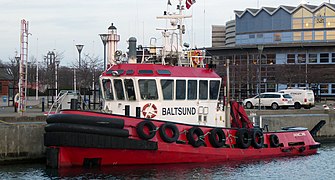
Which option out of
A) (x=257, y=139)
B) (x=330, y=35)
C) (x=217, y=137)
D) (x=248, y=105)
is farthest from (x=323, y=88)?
(x=217, y=137)

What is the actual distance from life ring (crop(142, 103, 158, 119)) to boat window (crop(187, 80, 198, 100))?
160 cm

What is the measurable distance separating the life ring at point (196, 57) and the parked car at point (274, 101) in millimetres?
23559

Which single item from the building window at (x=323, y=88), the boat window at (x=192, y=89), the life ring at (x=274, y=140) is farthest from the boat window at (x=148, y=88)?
the building window at (x=323, y=88)

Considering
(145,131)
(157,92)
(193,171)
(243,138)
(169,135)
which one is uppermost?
(157,92)

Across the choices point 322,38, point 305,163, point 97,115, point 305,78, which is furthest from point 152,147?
point 322,38

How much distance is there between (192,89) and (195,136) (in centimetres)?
189

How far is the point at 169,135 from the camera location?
21469mm

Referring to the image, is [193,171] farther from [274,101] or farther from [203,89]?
[274,101]

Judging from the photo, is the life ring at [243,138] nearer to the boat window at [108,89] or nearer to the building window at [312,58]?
the boat window at [108,89]

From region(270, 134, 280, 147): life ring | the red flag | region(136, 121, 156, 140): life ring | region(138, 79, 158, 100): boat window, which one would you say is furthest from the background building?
region(136, 121, 156, 140): life ring

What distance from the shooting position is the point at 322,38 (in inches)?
3061

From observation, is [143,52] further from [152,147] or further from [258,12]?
[258,12]

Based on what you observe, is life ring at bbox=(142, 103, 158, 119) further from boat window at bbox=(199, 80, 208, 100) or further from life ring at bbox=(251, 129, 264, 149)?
life ring at bbox=(251, 129, 264, 149)

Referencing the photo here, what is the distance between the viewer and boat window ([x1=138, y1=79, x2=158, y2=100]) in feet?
71.6
